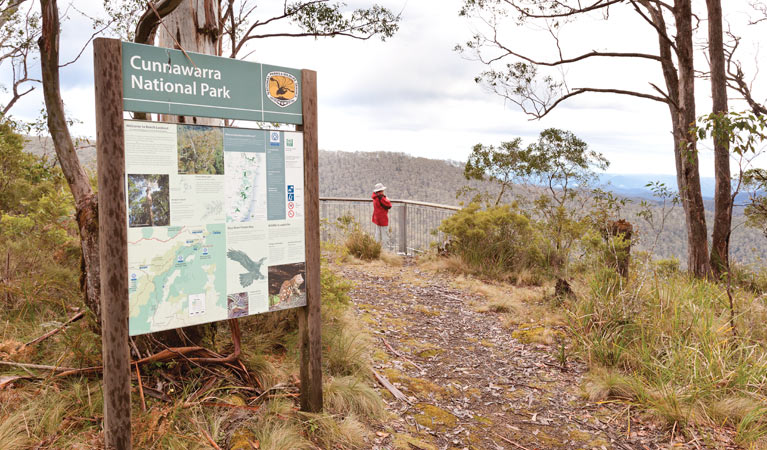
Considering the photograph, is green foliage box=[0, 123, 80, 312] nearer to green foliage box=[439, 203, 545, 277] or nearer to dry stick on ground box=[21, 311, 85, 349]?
dry stick on ground box=[21, 311, 85, 349]

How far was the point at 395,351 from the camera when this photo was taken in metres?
5.72

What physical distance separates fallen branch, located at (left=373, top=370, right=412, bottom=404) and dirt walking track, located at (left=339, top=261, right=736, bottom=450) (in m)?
0.04

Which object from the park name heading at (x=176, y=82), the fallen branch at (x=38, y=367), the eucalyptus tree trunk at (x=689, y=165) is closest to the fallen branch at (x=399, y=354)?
the fallen branch at (x=38, y=367)

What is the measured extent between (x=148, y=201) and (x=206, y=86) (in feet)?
2.59

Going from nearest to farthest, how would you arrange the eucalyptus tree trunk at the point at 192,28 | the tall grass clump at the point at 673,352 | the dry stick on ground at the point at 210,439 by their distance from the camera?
the dry stick on ground at the point at 210,439
the tall grass clump at the point at 673,352
the eucalyptus tree trunk at the point at 192,28

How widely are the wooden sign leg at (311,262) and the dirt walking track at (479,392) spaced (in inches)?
25.3

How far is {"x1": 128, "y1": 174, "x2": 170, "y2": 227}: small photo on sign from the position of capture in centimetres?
282

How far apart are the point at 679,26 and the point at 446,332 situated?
831 cm

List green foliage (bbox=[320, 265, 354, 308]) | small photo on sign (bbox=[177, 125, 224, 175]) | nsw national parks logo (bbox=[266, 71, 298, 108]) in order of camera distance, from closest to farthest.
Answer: small photo on sign (bbox=[177, 125, 224, 175]) < nsw national parks logo (bbox=[266, 71, 298, 108]) < green foliage (bbox=[320, 265, 354, 308])

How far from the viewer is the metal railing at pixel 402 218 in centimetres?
1257

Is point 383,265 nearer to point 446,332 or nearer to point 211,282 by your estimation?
point 446,332

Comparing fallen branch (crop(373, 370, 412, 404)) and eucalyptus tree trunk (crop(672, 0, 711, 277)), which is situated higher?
eucalyptus tree trunk (crop(672, 0, 711, 277))

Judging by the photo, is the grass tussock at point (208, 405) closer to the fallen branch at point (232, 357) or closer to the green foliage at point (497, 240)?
the fallen branch at point (232, 357)

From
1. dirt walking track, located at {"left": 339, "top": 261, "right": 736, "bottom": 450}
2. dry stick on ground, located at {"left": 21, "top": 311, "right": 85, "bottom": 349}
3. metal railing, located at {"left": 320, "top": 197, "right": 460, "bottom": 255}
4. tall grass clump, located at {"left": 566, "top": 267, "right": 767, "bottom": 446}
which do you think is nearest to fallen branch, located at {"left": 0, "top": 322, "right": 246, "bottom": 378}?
dry stick on ground, located at {"left": 21, "top": 311, "right": 85, "bottom": 349}
